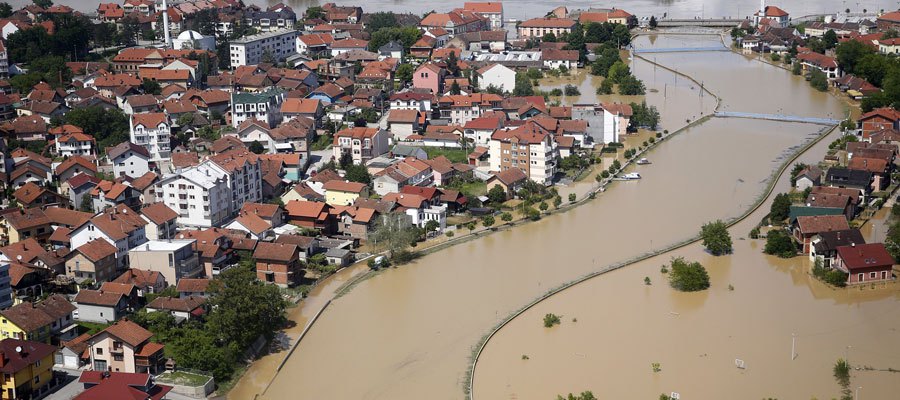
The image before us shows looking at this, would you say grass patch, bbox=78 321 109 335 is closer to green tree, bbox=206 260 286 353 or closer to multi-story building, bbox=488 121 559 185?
green tree, bbox=206 260 286 353

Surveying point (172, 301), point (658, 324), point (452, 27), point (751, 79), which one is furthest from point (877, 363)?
point (452, 27)

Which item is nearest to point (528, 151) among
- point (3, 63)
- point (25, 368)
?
point (25, 368)

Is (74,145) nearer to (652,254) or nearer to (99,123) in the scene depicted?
(99,123)

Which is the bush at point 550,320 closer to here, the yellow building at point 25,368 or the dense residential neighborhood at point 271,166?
the dense residential neighborhood at point 271,166

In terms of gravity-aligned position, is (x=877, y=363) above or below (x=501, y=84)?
below

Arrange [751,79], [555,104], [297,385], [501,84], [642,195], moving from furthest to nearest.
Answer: [751,79] < [501,84] < [555,104] < [642,195] < [297,385]

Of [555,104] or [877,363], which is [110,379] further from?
[555,104]
